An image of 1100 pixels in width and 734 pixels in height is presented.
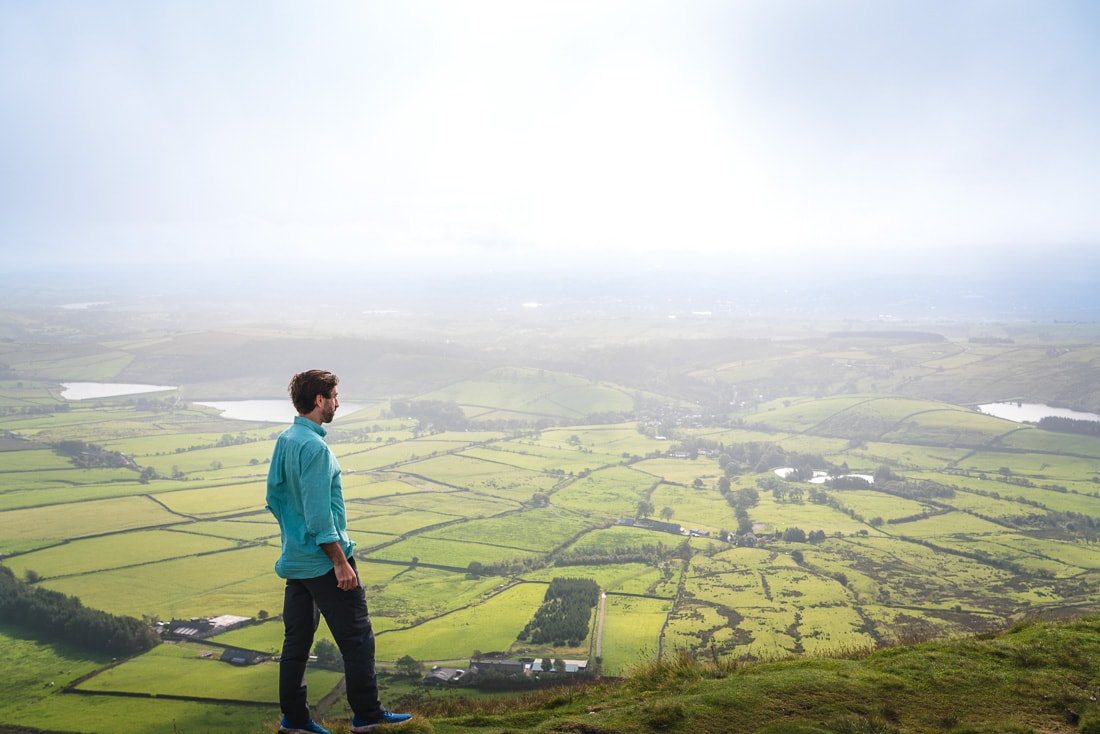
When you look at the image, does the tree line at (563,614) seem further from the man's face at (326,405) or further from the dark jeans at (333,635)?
the man's face at (326,405)

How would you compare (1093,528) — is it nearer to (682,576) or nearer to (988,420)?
(682,576)

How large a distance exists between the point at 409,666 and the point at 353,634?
21.9 m

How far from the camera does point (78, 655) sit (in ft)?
91.6

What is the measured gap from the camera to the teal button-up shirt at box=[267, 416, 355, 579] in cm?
602

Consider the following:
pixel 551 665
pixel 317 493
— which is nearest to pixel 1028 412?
pixel 551 665

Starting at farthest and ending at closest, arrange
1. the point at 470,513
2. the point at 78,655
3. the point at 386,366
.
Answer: the point at 386,366
the point at 470,513
the point at 78,655

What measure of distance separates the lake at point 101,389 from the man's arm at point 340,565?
117687 mm

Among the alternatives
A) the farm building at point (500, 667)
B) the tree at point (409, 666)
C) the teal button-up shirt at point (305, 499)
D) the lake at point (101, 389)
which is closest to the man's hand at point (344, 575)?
the teal button-up shirt at point (305, 499)

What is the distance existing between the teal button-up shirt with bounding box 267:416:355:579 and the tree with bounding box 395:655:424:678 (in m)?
21.0

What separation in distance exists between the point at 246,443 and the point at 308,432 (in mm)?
81910

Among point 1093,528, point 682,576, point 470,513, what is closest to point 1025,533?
point 1093,528

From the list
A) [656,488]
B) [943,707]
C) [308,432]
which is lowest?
[656,488]

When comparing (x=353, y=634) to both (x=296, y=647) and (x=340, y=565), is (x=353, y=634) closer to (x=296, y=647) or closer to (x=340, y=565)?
(x=296, y=647)

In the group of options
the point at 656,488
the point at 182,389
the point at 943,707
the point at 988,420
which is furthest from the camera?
the point at 182,389
